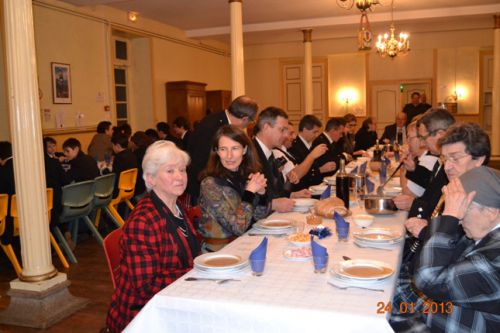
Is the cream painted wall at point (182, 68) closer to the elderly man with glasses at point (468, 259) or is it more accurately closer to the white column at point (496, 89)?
the white column at point (496, 89)

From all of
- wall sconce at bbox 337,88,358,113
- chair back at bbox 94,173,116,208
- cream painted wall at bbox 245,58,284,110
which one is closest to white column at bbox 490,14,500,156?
wall sconce at bbox 337,88,358,113

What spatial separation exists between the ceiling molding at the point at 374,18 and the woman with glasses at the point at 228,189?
881 centimetres

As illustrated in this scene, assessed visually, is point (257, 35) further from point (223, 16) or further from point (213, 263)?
point (213, 263)

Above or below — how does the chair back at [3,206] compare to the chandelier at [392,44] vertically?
below

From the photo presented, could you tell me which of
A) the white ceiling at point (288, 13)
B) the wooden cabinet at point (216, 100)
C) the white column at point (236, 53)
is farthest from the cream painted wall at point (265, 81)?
the white column at point (236, 53)

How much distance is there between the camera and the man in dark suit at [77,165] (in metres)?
5.97

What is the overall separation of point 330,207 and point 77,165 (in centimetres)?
392

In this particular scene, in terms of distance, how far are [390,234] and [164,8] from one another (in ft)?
26.9

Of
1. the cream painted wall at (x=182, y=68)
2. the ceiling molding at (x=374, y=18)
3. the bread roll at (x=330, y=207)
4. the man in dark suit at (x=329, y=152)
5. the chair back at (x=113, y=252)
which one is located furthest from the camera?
the cream painted wall at (x=182, y=68)

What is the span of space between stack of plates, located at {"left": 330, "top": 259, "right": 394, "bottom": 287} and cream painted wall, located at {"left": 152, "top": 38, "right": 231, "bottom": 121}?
9084mm

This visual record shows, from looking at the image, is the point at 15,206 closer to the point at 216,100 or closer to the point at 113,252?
the point at 113,252

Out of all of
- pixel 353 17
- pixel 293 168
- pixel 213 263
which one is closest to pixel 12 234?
pixel 293 168

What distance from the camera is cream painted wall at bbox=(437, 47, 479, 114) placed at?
535 inches

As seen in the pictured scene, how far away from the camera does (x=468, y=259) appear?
169 cm
